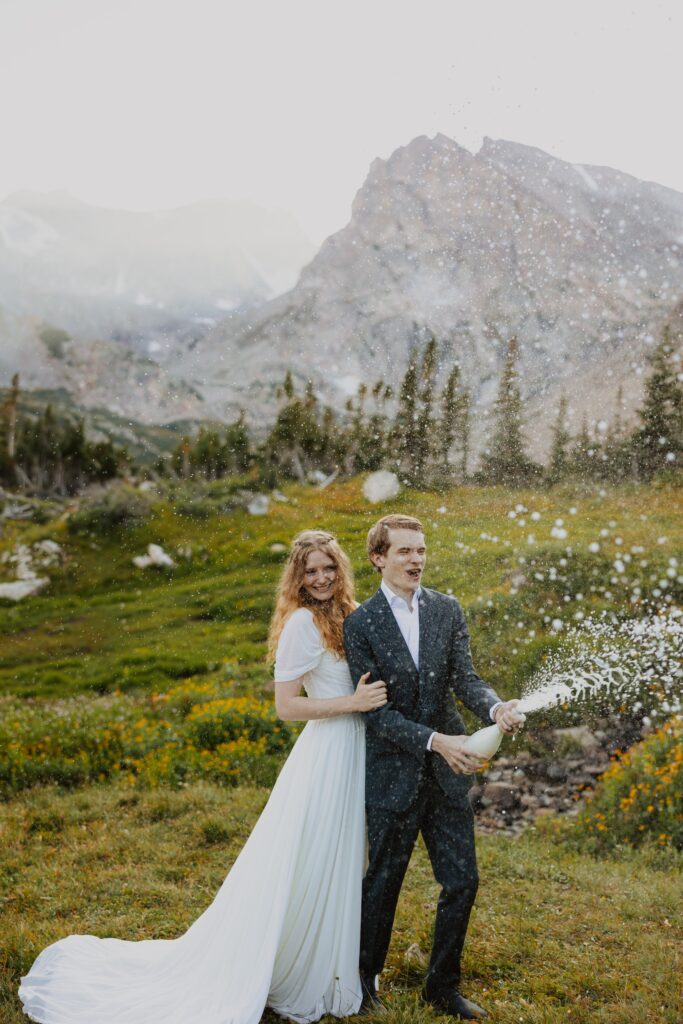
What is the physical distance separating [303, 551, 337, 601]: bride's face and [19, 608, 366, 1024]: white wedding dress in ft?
0.38

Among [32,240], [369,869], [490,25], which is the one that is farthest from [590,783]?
[32,240]

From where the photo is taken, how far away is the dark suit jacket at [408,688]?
3438 mm

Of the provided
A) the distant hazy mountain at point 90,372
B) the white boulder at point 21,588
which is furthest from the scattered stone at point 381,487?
the white boulder at point 21,588

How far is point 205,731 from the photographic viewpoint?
777 centimetres

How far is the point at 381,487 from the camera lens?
31.6 feet

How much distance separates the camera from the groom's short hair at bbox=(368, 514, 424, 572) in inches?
141

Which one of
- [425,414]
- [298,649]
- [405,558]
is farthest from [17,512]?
[405,558]

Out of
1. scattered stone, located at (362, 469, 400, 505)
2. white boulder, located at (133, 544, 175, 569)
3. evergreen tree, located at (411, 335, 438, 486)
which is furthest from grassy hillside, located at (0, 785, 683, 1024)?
evergreen tree, located at (411, 335, 438, 486)

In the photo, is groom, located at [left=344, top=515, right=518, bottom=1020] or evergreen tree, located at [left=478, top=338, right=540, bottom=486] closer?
groom, located at [left=344, top=515, right=518, bottom=1020]

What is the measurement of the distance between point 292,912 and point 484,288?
743 centimetres

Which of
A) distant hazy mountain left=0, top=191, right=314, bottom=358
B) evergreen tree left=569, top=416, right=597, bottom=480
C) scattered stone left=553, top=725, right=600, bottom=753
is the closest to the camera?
scattered stone left=553, top=725, right=600, bottom=753

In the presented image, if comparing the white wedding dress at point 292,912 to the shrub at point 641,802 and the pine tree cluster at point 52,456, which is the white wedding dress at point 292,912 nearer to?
the shrub at point 641,802

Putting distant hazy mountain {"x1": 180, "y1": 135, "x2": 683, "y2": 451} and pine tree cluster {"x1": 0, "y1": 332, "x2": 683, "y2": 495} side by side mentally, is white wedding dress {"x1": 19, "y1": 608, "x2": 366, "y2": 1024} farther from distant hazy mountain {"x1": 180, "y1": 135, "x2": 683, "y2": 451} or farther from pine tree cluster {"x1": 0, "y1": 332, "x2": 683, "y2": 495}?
distant hazy mountain {"x1": 180, "y1": 135, "x2": 683, "y2": 451}

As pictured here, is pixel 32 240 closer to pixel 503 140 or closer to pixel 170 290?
pixel 170 290
